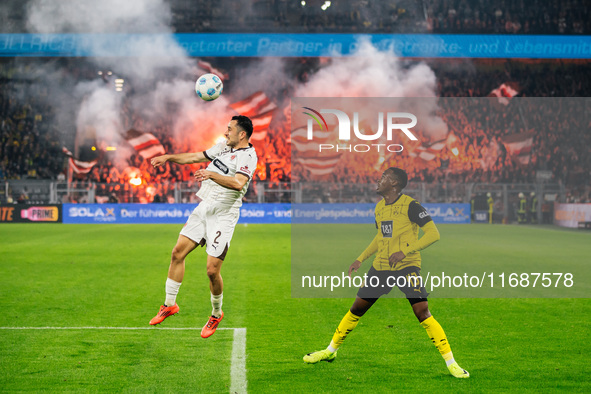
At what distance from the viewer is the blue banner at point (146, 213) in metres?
35.0

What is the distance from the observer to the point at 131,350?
7445mm

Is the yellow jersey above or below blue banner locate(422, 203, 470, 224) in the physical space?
above

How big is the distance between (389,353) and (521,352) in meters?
1.55

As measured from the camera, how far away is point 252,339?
8133 millimetres

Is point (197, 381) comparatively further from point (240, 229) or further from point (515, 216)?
point (515, 216)

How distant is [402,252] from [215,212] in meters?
2.47

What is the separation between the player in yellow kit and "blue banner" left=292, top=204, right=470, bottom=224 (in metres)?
27.2

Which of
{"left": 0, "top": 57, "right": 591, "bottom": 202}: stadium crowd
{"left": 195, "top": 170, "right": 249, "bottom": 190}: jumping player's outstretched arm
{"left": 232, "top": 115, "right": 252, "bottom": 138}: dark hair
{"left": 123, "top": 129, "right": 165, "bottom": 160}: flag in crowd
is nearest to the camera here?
{"left": 195, "top": 170, "right": 249, "bottom": 190}: jumping player's outstretched arm

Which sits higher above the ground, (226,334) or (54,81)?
(54,81)

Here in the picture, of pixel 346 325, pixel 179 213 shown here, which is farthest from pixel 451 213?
pixel 346 325

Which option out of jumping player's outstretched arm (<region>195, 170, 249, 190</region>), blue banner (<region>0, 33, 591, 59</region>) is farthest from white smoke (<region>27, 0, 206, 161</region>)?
jumping player's outstretched arm (<region>195, 170, 249, 190</region>)

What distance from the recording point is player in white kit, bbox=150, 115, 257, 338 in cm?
713

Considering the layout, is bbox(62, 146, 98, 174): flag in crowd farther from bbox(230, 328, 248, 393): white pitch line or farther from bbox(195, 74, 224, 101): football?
bbox(195, 74, 224, 101): football

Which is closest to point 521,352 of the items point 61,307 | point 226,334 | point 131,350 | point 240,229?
point 226,334
